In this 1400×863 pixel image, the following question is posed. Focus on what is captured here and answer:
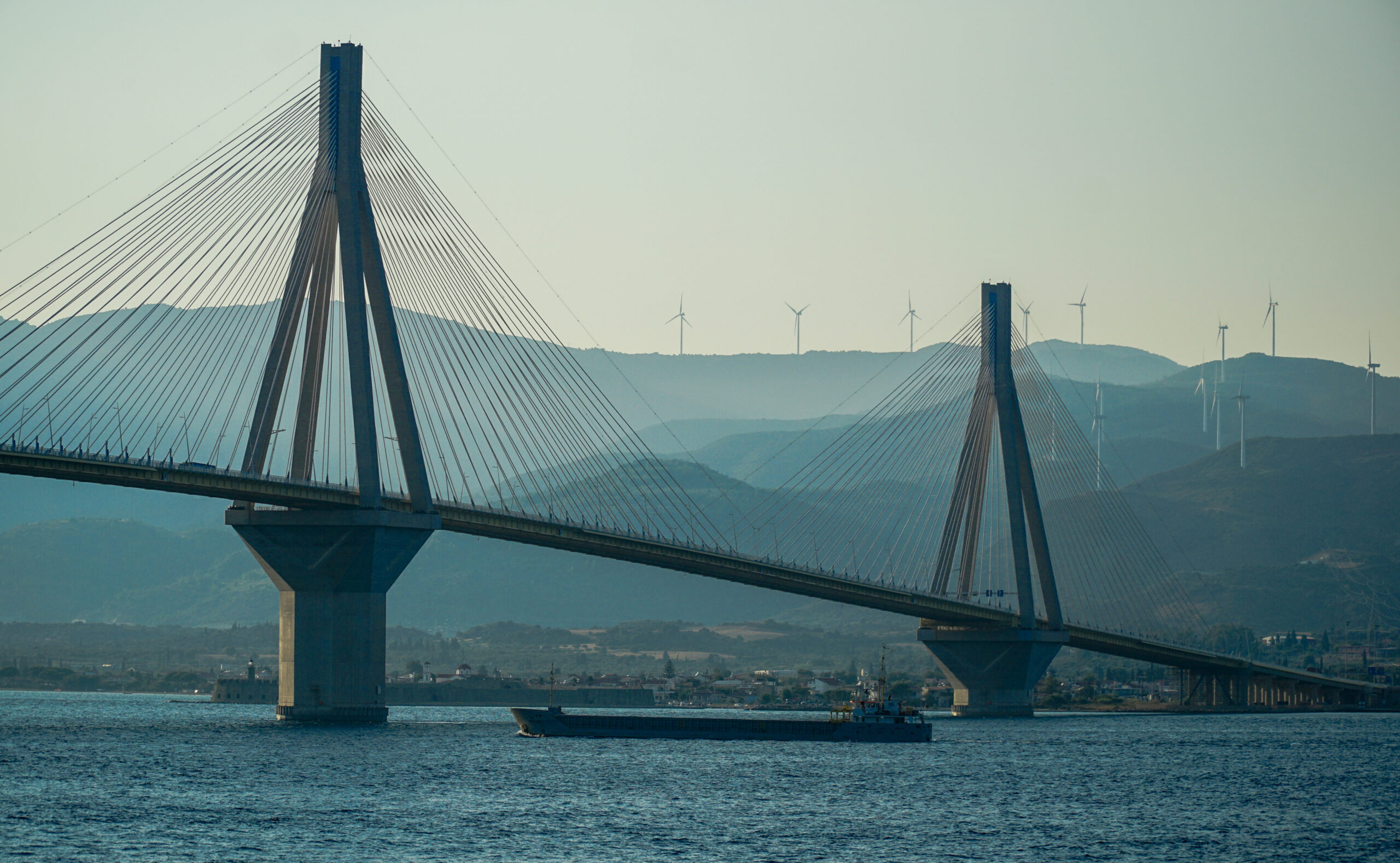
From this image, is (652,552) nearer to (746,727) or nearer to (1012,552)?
(746,727)

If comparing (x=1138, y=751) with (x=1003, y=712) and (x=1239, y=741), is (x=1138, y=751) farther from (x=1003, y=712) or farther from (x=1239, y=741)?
(x=1003, y=712)

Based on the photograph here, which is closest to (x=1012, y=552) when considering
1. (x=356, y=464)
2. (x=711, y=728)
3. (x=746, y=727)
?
(x=746, y=727)

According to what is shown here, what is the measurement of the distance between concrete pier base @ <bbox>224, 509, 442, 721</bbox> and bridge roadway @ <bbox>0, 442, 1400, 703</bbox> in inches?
71.7

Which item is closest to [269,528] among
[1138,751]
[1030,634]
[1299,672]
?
[1138,751]

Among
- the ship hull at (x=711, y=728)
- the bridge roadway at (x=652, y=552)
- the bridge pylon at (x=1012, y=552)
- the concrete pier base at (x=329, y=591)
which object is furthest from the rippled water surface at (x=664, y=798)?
the bridge pylon at (x=1012, y=552)

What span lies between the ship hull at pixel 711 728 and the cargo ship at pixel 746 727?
4 cm

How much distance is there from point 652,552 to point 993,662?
3464 cm

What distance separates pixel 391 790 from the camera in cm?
7262

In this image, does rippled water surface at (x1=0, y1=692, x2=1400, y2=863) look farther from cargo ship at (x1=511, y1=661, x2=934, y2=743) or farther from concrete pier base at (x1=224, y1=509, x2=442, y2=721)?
cargo ship at (x1=511, y1=661, x2=934, y2=743)

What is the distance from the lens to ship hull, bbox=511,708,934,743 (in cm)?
11281

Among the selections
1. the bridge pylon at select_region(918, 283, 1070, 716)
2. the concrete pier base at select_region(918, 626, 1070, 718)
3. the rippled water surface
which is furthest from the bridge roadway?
the rippled water surface

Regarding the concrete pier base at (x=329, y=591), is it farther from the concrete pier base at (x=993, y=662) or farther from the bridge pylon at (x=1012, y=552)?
the concrete pier base at (x=993, y=662)

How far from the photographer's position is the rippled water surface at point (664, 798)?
6038 cm

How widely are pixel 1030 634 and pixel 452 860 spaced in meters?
84.2
